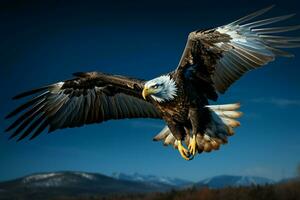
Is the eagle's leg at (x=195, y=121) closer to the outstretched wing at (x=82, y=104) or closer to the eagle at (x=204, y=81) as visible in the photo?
the eagle at (x=204, y=81)

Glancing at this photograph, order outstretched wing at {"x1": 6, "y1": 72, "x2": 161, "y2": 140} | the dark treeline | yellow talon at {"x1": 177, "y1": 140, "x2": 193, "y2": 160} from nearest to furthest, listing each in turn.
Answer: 1. yellow talon at {"x1": 177, "y1": 140, "x2": 193, "y2": 160}
2. outstretched wing at {"x1": 6, "y1": 72, "x2": 161, "y2": 140}
3. the dark treeline

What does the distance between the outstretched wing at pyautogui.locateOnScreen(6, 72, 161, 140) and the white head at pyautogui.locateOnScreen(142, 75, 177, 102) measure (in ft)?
7.91

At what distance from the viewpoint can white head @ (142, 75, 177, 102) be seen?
6.84m

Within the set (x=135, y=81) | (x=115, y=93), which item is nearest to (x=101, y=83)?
(x=115, y=93)

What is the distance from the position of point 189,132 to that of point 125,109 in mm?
2816

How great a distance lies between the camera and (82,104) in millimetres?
9727

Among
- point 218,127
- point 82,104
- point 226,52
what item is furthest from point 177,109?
point 82,104

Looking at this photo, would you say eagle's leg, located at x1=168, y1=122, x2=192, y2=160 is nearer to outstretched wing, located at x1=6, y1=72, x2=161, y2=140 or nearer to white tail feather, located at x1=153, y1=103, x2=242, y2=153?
white tail feather, located at x1=153, y1=103, x2=242, y2=153

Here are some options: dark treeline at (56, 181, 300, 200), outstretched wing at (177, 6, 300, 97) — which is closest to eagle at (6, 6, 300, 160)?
outstretched wing at (177, 6, 300, 97)

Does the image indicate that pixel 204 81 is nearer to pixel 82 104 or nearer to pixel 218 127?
pixel 218 127

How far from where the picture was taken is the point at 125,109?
9.70 meters

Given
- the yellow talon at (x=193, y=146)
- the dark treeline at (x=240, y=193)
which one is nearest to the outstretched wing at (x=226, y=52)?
the yellow talon at (x=193, y=146)

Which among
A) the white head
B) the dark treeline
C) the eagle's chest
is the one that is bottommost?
the dark treeline

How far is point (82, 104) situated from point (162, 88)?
3287 mm
